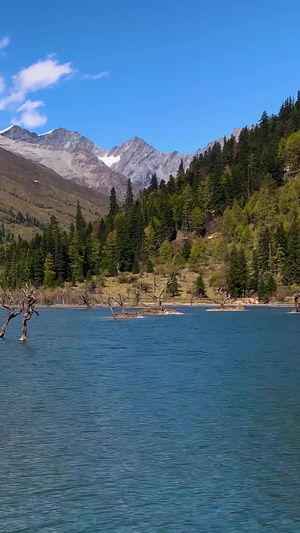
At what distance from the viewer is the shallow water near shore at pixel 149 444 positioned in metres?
22.5

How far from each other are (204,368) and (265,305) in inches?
5248

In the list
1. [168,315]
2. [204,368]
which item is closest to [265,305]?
[168,315]

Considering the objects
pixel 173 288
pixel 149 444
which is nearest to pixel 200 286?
pixel 173 288

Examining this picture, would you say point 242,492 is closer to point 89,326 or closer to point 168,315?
point 89,326

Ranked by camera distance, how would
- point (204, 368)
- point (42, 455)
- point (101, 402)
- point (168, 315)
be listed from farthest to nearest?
point (168, 315), point (204, 368), point (101, 402), point (42, 455)

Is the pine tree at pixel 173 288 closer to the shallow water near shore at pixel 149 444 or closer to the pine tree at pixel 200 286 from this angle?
the pine tree at pixel 200 286

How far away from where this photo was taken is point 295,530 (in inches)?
833

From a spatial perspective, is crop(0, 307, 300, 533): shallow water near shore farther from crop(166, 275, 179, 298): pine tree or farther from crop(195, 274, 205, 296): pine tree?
crop(166, 275, 179, 298): pine tree

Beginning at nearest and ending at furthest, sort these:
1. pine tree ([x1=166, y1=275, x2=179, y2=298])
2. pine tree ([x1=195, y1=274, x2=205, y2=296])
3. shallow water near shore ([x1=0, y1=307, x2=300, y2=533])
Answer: shallow water near shore ([x1=0, y1=307, x2=300, y2=533])
pine tree ([x1=195, y1=274, x2=205, y2=296])
pine tree ([x1=166, y1=275, x2=179, y2=298])

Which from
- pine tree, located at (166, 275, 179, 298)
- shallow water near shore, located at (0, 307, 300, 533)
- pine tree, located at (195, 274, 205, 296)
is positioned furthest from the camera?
pine tree, located at (166, 275, 179, 298)

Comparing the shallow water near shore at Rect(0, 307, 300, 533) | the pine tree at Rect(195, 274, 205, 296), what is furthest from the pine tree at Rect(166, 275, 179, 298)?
the shallow water near shore at Rect(0, 307, 300, 533)

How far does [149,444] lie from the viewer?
3138 centimetres

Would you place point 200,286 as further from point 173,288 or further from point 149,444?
point 149,444

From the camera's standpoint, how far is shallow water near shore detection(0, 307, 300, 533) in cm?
2247
